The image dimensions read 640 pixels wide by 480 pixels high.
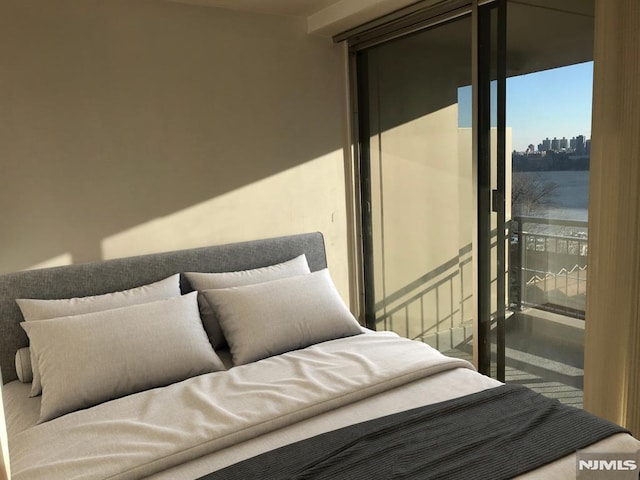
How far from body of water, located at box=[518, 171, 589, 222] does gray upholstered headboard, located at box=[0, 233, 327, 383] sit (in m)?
1.37

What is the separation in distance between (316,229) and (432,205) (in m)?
0.81

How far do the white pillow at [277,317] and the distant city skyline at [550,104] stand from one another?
1193mm

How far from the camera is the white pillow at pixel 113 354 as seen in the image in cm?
204

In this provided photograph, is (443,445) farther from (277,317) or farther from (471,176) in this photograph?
(471,176)

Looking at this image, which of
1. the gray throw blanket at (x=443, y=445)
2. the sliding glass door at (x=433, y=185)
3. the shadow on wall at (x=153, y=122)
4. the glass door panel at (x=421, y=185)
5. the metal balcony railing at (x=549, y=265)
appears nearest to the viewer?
the gray throw blanket at (x=443, y=445)

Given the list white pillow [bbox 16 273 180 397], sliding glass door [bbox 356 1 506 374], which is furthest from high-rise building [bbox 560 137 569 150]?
white pillow [bbox 16 273 180 397]

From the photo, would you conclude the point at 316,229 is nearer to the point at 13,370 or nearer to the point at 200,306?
the point at 200,306

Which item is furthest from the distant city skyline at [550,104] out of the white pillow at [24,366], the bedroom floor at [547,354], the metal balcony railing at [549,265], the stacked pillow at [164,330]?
the white pillow at [24,366]

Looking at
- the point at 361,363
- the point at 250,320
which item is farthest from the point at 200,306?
the point at 361,363

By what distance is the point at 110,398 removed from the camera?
209cm

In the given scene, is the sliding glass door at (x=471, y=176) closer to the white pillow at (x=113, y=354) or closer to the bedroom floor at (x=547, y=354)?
the bedroom floor at (x=547, y=354)

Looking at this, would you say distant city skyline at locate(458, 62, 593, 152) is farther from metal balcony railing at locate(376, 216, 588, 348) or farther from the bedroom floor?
the bedroom floor

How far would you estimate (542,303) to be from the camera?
2574 millimetres

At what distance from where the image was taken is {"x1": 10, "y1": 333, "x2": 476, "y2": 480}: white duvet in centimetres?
162
